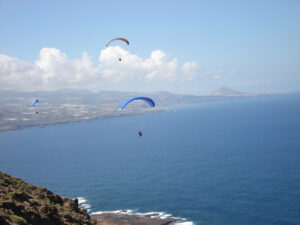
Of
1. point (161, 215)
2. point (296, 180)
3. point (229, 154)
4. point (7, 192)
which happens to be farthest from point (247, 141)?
point (7, 192)

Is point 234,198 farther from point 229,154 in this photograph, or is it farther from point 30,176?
point 30,176

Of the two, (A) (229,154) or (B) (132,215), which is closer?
(B) (132,215)

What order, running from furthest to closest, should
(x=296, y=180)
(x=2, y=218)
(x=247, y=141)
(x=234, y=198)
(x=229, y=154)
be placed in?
(x=247, y=141)
(x=229, y=154)
(x=296, y=180)
(x=234, y=198)
(x=2, y=218)

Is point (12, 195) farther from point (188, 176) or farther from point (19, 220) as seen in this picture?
point (188, 176)

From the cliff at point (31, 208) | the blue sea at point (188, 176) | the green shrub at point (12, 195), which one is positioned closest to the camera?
the cliff at point (31, 208)

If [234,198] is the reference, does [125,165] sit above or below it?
above

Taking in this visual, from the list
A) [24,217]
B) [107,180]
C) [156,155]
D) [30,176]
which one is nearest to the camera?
[24,217]

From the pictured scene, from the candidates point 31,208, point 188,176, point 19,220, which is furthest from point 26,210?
point 188,176

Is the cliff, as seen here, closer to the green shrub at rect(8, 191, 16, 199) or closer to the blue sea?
the green shrub at rect(8, 191, 16, 199)

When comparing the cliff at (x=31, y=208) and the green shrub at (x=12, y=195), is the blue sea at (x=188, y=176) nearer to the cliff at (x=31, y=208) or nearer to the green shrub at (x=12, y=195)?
the cliff at (x=31, y=208)

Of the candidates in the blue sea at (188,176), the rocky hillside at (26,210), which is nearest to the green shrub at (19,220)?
the rocky hillside at (26,210)

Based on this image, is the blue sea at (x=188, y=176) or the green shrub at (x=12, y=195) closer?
the green shrub at (x=12, y=195)
